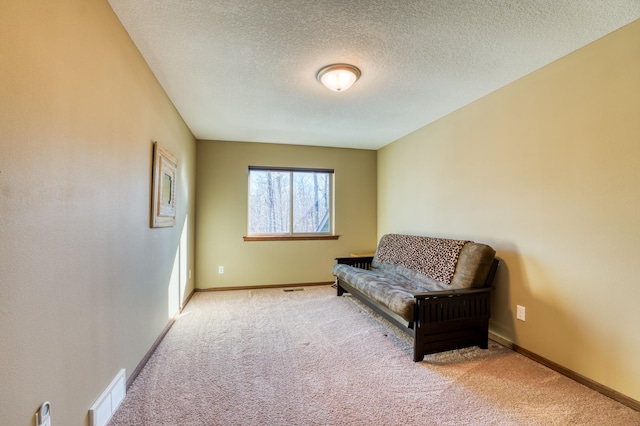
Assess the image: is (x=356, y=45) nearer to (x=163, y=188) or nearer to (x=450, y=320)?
(x=163, y=188)

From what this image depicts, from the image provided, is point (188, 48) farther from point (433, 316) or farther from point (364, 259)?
point (364, 259)

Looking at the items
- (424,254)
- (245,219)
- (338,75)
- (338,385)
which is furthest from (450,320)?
(245,219)

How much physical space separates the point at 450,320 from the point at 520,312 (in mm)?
612

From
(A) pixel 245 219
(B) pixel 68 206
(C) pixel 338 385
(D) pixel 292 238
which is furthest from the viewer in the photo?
(D) pixel 292 238

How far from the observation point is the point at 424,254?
3.04 metres

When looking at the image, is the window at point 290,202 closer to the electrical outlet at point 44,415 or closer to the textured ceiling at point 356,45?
the textured ceiling at point 356,45

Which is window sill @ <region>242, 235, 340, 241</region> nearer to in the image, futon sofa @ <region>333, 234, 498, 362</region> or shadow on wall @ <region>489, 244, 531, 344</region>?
futon sofa @ <region>333, 234, 498, 362</region>

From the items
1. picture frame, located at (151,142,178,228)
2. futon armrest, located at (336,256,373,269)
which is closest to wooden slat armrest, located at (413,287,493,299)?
futon armrest, located at (336,256,373,269)

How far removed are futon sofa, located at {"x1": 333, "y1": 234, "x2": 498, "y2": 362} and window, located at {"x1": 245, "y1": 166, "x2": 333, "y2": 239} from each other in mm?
1694

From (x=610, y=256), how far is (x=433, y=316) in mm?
1158

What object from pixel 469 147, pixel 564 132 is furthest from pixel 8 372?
pixel 469 147

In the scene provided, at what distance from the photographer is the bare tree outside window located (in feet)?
14.7

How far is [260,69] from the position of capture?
7.26ft

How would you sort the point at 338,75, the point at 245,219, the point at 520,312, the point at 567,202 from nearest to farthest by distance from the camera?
the point at 567,202, the point at 338,75, the point at 520,312, the point at 245,219
